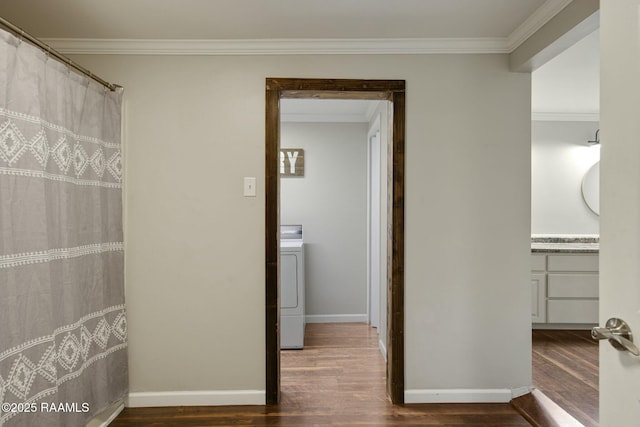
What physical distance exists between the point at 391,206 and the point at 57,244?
1781 millimetres

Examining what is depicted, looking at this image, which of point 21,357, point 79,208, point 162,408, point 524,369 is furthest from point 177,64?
point 524,369

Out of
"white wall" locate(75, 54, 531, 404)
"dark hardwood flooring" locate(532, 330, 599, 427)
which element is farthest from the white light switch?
"dark hardwood flooring" locate(532, 330, 599, 427)

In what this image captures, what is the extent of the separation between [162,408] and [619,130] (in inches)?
104

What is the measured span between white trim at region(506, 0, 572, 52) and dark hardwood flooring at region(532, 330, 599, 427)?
85.8 inches

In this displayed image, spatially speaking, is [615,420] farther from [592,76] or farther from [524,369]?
[592,76]

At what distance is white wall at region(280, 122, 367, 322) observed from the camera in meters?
4.54

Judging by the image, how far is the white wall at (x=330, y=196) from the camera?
4.54 m

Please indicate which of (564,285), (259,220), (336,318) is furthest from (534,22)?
(336,318)

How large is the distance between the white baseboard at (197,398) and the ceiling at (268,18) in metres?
2.13

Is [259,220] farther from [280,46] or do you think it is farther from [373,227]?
[373,227]

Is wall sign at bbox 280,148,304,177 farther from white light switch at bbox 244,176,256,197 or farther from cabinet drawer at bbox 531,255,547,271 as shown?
cabinet drawer at bbox 531,255,547,271

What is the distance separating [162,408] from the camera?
255 centimetres

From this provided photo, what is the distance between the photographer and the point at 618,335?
2.92 feet

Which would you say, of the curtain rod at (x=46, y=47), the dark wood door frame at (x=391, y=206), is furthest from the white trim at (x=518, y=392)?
the curtain rod at (x=46, y=47)
